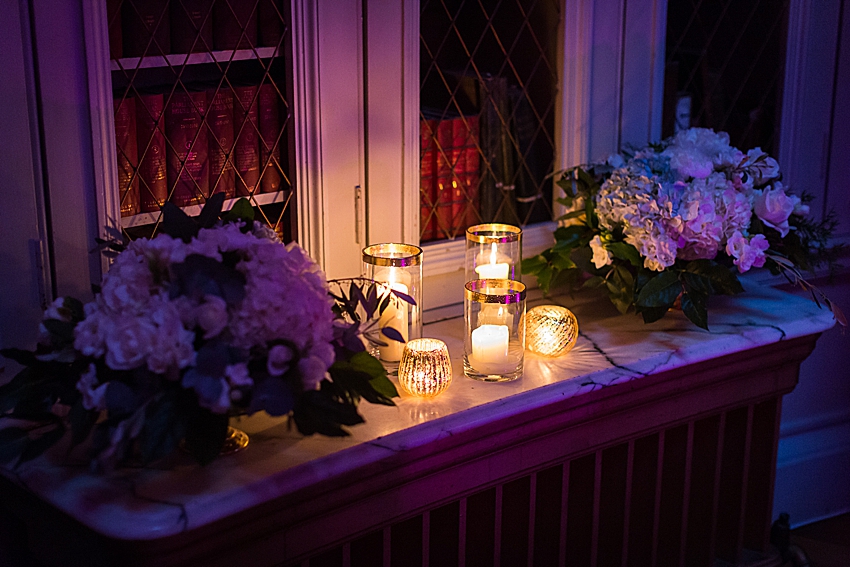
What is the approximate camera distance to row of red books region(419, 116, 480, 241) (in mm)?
1888

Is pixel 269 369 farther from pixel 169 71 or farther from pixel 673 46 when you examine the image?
pixel 673 46

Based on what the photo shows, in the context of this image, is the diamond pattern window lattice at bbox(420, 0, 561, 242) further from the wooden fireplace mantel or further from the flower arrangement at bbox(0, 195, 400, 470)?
the flower arrangement at bbox(0, 195, 400, 470)

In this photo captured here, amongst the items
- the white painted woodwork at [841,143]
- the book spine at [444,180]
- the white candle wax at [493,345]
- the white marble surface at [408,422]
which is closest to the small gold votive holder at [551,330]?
the white marble surface at [408,422]

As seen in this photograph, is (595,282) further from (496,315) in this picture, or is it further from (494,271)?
(496,315)

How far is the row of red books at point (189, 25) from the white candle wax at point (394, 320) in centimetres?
50

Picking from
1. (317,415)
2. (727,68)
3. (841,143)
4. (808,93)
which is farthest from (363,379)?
(841,143)

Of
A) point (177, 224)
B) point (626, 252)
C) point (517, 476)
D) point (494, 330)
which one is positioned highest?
point (177, 224)

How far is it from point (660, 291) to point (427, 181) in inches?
20.9

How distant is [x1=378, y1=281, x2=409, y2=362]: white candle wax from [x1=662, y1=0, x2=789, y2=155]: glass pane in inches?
36.9

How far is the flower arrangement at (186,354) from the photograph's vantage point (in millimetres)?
1144

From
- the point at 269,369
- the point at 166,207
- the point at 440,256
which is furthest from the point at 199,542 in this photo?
the point at 440,256

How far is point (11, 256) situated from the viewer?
4.74ft

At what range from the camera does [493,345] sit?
1.58 metres

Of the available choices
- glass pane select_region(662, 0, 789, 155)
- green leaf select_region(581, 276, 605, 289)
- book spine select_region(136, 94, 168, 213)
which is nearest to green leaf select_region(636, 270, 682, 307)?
green leaf select_region(581, 276, 605, 289)
